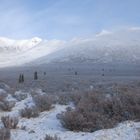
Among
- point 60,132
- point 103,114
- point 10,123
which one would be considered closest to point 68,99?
point 103,114

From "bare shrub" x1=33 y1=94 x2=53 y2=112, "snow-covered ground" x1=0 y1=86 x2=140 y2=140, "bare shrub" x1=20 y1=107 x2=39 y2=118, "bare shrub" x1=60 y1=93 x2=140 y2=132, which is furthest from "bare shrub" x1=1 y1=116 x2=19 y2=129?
"bare shrub" x1=33 y1=94 x2=53 y2=112

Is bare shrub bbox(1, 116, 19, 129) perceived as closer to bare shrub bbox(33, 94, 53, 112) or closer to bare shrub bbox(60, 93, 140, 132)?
bare shrub bbox(60, 93, 140, 132)

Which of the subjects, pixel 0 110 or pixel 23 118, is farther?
pixel 0 110

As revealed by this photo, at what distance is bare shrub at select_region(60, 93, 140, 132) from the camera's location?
11.3 m

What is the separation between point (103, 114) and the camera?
1259 centimetres

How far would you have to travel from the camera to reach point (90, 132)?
10.9 meters

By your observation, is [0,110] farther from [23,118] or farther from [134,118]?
[134,118]

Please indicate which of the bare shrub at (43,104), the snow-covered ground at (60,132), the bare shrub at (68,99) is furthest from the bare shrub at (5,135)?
the bare shrub at (68,99)

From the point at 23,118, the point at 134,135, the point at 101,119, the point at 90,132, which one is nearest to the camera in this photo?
the point at 134,135

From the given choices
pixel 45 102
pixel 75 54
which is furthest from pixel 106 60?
pixel 45 102

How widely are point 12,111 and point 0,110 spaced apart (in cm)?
58

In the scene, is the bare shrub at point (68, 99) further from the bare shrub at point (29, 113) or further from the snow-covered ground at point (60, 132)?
the snow-covered ground at point (60, 132)

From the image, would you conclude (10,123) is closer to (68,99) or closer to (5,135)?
(5,135)

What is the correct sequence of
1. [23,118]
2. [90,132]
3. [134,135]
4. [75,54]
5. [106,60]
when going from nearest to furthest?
[134,135] < [90,132] < [23,118] < [106,60] < [75,54]
